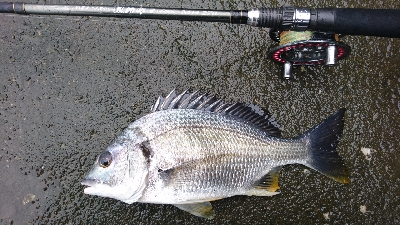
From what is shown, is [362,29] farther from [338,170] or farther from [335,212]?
[335,212]

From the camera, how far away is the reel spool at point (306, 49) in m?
2.54

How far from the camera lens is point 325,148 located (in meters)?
2.81

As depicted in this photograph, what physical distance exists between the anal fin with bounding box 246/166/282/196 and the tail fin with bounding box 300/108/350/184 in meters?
0.27

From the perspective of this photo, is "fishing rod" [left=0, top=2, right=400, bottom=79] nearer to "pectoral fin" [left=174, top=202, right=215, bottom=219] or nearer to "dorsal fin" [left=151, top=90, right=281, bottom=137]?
"dorsal fin" [left=151, top=90, right=281, bottom=137]

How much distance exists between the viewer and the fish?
8.20ft

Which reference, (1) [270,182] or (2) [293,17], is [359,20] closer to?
(2) [293,17]

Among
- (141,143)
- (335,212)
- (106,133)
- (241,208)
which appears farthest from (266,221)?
(106,133)

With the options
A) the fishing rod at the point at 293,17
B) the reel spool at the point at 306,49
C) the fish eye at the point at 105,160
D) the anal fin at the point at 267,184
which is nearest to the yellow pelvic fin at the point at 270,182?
the anal fin at the point at 267,184

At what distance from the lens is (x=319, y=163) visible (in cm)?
282

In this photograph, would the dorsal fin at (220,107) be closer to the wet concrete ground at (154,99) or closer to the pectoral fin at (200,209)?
the wet concrete ground at (154,99)

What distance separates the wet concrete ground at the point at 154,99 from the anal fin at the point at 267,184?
0.29m

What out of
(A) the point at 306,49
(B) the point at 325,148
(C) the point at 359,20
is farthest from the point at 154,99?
(C) the point at 359,20

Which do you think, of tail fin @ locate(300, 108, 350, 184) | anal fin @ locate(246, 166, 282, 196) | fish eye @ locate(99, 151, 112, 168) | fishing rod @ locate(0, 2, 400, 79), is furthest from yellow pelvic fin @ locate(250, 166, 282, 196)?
fish eye @ locate(99, 151, 112, 168)

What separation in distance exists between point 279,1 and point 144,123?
1567 millimetres
